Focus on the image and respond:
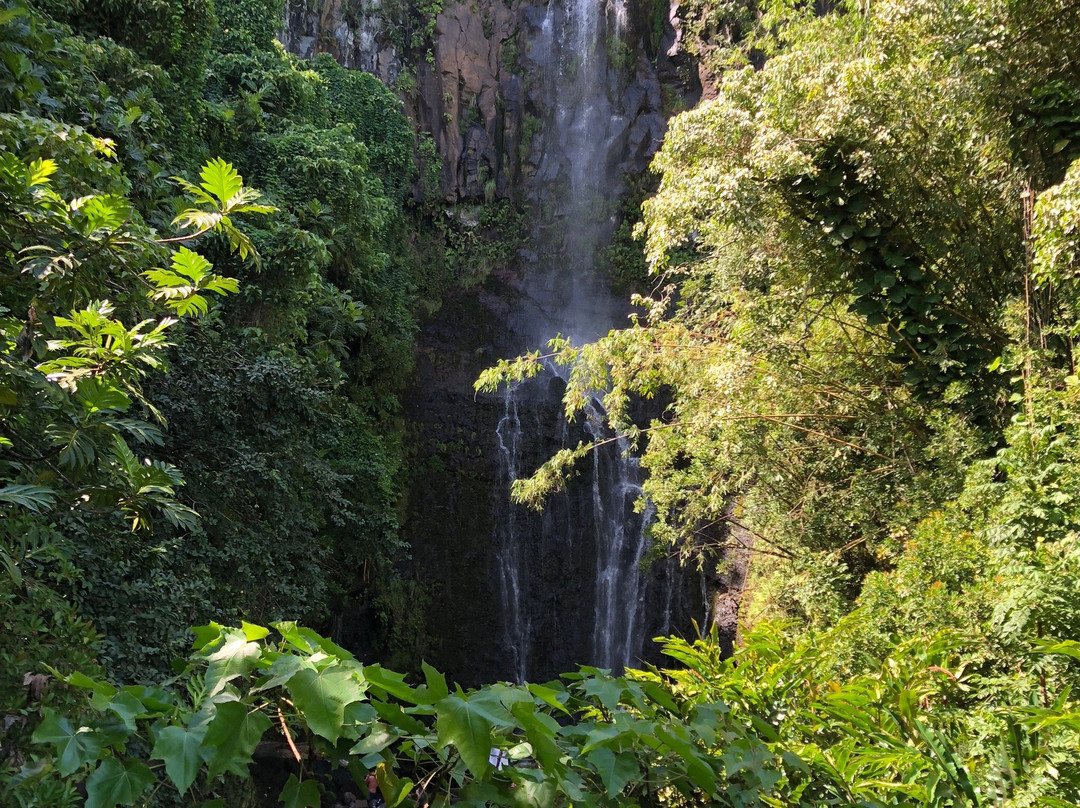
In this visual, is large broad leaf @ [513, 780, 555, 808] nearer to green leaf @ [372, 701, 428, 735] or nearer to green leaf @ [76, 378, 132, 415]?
green leaf @ [372, 701, 428, 735]

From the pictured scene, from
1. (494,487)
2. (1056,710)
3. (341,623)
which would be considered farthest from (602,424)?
(1056,710)

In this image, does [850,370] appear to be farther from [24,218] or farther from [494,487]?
[494,487]

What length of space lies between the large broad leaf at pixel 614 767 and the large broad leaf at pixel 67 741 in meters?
0.62

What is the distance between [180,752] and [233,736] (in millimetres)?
58

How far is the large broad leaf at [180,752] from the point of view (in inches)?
31.2

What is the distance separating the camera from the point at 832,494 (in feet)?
20.5

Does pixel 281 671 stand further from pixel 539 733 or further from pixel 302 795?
pixel 539 733

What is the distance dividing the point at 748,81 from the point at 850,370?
253cm

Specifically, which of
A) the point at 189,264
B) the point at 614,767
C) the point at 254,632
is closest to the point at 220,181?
the point at 189,264

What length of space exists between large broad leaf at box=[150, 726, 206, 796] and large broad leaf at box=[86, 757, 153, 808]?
1.9 inches

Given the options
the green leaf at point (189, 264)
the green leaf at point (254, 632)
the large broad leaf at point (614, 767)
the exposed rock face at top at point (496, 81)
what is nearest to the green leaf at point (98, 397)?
the green leaf at point (189, 264)

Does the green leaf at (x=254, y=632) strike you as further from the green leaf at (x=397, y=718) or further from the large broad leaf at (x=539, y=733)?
the large broad leaf at (x=539, y=733)

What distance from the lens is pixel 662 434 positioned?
752 centimetres

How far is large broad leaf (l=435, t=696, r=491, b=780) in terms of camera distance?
85 cm
